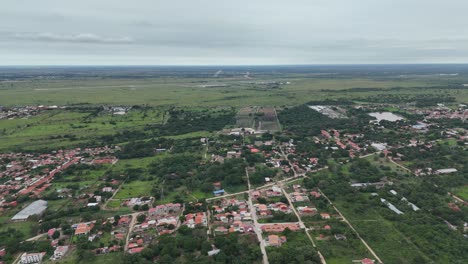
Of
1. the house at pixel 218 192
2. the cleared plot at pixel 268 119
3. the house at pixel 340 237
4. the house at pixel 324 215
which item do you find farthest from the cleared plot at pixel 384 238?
the cleared plot at pixel 268 119

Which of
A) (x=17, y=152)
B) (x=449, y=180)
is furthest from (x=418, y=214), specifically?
(x=17, y=152)

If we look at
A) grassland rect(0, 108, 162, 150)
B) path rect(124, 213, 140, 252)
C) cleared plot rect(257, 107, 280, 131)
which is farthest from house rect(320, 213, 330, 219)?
grassland rect(0, 108, 162, 150)

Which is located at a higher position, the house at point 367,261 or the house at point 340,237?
the house at point 340,237

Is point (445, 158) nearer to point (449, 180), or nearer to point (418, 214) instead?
point (449, 180)

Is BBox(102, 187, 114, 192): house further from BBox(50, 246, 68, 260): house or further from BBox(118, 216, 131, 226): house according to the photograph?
BBox(50, 246, 68, 260): house

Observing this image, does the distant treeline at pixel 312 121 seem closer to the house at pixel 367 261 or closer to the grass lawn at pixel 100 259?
the house at pixel 367 261

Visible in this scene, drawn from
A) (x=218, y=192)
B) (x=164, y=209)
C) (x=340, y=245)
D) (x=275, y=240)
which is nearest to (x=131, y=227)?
(x=164, y=209)
